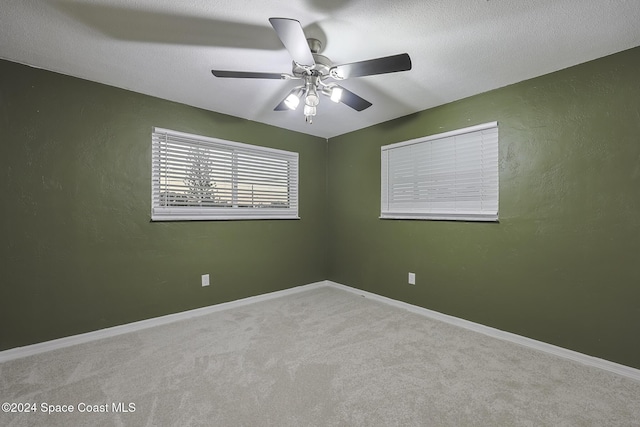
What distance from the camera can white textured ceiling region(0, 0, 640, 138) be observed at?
1.56m

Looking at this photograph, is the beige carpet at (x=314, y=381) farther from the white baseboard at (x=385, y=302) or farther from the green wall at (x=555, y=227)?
the green wall at (x=555, y=227)

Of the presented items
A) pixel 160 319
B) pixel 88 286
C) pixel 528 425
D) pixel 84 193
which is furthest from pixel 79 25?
pixel 528 425

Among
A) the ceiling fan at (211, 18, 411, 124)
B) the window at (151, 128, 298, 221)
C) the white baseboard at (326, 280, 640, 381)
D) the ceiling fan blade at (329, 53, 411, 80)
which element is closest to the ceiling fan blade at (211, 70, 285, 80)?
the ceiling fan at (211, 18, 411, 124)

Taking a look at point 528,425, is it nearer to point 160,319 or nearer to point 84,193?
point 160,319

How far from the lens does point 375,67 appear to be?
65.9 inches

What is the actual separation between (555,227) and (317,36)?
91.3 inches

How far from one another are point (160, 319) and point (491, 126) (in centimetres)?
366

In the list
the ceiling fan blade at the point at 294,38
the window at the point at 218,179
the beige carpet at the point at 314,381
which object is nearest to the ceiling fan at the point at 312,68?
the ceiling fan blade at the point at 294,38

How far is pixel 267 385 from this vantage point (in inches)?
69.6

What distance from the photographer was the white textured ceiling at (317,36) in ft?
5.10

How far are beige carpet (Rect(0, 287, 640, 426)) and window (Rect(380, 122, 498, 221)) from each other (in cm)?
120

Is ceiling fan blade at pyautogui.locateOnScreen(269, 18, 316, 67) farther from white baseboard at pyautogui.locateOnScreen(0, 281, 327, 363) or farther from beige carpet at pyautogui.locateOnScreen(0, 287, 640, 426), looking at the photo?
white baseboard at pyautogui.locateOnScreen(0, 281, 327, 363)

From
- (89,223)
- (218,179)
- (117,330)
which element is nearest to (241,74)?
(218,179)

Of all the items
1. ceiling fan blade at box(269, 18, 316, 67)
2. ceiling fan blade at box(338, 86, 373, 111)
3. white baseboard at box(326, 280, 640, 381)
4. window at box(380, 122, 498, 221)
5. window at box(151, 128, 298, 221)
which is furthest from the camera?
window at box(151, 128, 298, 221)
